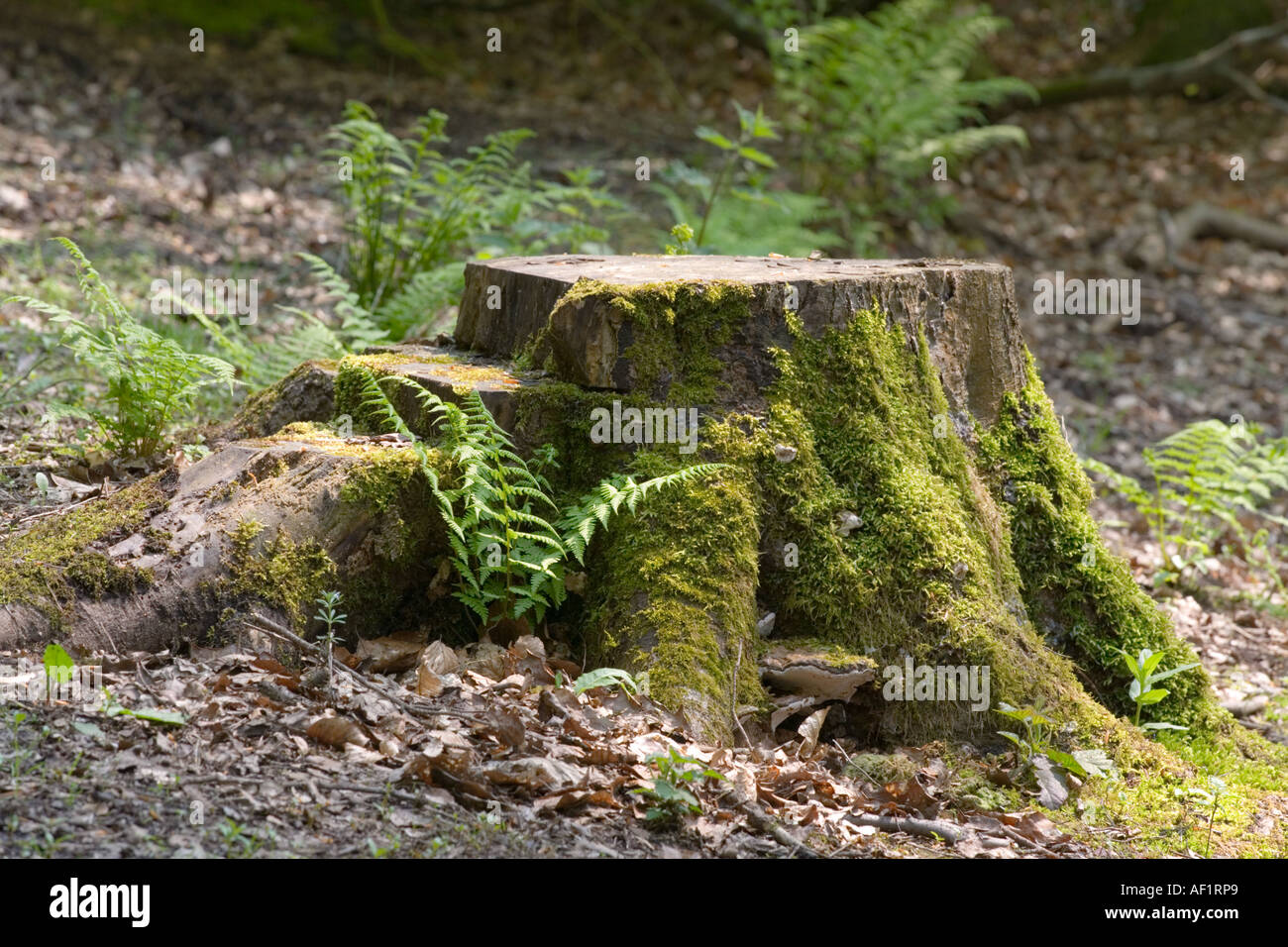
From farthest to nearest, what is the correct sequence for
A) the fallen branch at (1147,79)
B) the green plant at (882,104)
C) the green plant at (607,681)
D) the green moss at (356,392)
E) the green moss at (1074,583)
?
the fallen branch at (1147,79), the green plant at (882,104), the green moss at (1074,583), the green moss at (356,392), the green plant at (607,681)

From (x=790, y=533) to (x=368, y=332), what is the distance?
272cm

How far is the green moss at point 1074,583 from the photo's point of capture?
13.7 feet

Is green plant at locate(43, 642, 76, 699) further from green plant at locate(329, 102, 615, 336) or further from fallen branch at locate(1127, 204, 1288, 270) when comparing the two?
fallen branch at locate(1127, 204, 1288, 270)

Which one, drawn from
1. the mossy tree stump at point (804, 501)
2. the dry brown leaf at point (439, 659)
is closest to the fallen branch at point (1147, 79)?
the mossy tree stump at point (804, 501)

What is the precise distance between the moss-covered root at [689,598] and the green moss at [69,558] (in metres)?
1.37

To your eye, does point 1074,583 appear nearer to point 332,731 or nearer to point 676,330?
point 676,330

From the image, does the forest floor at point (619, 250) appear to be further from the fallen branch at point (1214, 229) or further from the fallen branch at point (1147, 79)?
the fallen branch at point (1147, 79)

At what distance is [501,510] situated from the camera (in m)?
3.55

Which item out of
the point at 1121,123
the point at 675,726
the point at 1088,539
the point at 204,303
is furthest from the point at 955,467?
the point at 1121,123

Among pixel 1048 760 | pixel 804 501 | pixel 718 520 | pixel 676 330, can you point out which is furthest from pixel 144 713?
pixel 1048 760

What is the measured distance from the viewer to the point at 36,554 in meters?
3.16
